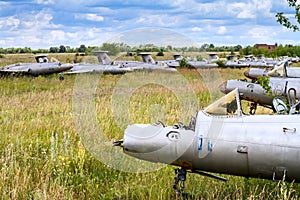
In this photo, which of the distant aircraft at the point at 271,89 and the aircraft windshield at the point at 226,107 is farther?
the distant aircraft at the point at 271,89

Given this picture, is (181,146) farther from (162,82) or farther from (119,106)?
(162,82)

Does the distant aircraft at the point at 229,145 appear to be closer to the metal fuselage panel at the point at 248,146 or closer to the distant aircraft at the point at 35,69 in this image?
the metal fuselage panel at the point at 248,146

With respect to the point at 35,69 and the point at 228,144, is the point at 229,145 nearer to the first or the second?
the point at 228,144

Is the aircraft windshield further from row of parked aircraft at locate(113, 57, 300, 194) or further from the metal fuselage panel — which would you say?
the metal fuselage panel

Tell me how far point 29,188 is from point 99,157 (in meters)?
1.27

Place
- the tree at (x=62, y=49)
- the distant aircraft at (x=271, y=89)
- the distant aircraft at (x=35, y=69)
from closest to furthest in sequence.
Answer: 1. the distant aircraft at (x=271, y=89)
2. the distant aircraft at (x=35, y=69)
3. the tree at (x=62, y=49)

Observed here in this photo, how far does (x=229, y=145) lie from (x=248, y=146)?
6.6 inches

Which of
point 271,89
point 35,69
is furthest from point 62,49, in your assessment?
point 271,89

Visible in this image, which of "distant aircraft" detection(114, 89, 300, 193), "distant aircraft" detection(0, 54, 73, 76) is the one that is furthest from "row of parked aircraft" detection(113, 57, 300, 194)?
"distant aircraft" detection(0, 54, 73, 76)

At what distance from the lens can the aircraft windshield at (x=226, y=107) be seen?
4.21 m

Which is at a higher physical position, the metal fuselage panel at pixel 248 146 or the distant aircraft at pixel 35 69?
the metal fuselage panel at pixel 248 146

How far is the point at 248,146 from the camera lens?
3838mm

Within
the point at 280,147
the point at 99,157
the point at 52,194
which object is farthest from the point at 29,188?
the point at 280,147

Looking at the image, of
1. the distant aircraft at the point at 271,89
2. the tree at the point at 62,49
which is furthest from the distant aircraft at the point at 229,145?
the tree at the point at 62,49
